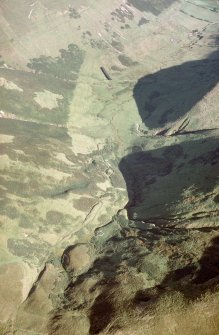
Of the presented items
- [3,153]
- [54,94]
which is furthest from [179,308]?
[54,94]

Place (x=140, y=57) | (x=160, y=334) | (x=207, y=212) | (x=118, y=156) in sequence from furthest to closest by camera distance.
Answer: (x=140, y=57), (x=118, y=156), (x=207, y=212), (x=160, y=334)

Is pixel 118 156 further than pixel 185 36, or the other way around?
pixel 185 36

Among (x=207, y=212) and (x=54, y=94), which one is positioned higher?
(x=207, y=212)

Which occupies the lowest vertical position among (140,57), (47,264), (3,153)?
(47,264)

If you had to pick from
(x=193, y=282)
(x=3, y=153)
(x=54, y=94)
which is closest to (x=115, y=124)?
(x=54, y=94)

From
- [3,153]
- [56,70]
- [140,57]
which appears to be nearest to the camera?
[3,153]

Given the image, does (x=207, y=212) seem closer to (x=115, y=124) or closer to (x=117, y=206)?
(x=117, y=206)

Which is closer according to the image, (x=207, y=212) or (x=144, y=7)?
(x=207, y=212)

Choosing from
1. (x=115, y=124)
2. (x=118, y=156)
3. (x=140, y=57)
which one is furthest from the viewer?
(x=140, y=57)

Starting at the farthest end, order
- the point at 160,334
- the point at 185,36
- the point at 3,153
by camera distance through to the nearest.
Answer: the point at 185,36 → the point at 3,153 → the point at 160,334

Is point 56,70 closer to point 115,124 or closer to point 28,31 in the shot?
point 28,31
